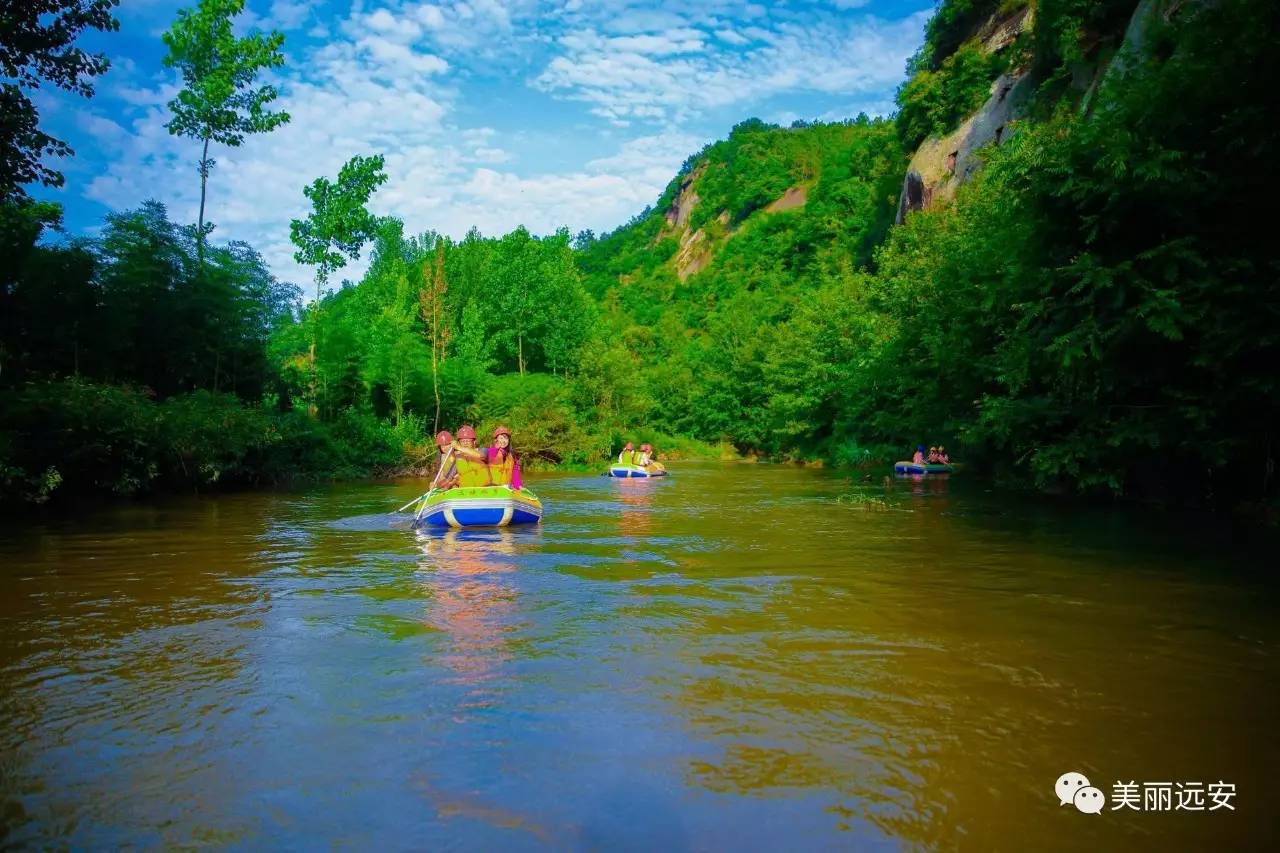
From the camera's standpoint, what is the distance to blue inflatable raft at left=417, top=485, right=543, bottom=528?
12648 millimetres

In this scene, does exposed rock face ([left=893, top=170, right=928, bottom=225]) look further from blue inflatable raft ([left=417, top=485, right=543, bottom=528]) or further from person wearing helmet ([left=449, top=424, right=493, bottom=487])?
blue inflatable raft ([left=417, top=485, right=543, bottom=528])

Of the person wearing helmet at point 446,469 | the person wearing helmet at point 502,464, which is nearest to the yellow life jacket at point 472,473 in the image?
the person wearing helmet at point 502,464

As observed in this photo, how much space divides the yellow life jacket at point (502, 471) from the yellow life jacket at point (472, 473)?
0.32 ft

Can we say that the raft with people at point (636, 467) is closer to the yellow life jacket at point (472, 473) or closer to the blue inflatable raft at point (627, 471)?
the blue inflatable raft at point (627, 471)

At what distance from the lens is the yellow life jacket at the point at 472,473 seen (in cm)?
1348

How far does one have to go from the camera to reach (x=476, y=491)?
12719 millimetres

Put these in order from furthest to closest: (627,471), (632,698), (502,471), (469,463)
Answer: (627,471) < (502,471) < (469,463) < (632,698)

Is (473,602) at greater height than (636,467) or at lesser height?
lesser

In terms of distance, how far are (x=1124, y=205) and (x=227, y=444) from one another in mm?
18540

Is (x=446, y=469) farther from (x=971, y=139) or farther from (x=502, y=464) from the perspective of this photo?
(x=971, y=139)

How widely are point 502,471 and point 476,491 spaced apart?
1162 millimetres

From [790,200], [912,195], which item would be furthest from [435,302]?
[790,200]

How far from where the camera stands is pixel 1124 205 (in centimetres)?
1138

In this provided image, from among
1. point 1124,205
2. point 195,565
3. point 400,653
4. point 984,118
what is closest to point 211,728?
point 400,653
